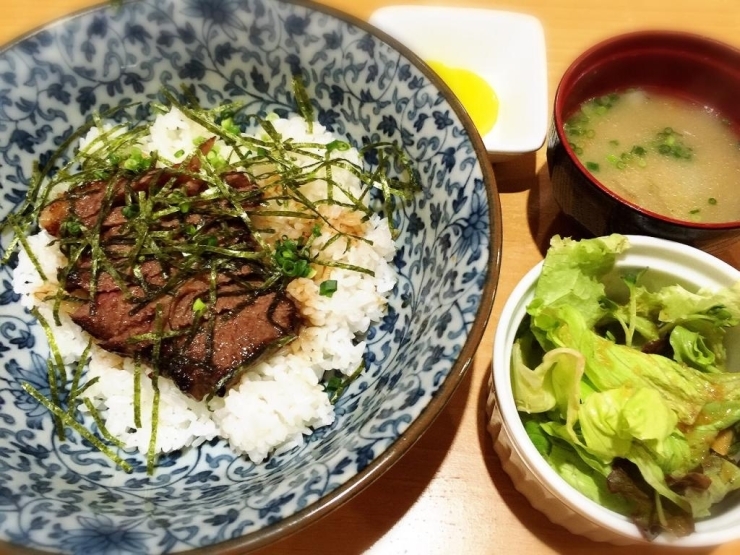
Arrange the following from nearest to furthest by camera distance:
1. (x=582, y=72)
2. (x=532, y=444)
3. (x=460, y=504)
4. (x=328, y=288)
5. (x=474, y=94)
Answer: (x=532, y=444) < (x=460, y=504) < (x=328, y=288) < (x=582, y=72) < (x=474, y=94)

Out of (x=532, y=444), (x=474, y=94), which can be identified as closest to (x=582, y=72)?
(x=474, y=94)

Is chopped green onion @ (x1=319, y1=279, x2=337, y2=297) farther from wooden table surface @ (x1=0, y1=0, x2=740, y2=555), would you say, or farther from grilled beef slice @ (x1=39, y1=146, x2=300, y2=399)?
wooden table surface @ (x1=0, y1=0, x2=740, y2=555)

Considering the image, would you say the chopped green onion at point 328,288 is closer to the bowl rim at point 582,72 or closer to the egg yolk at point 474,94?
the bowl rim at point 582,72

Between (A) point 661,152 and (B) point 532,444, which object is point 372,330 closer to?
(B) point 532,444

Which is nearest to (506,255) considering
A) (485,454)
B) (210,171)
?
(485,454)

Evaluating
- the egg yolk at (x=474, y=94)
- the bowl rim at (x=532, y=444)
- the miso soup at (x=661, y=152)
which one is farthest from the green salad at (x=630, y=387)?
the egg yolk at (x=474, y=94)

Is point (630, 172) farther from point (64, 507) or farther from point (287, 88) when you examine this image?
point (64, 507)


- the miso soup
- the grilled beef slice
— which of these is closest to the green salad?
the miso soup
